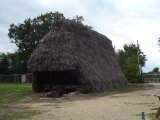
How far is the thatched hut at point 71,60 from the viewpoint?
102 ft

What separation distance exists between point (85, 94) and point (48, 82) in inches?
281

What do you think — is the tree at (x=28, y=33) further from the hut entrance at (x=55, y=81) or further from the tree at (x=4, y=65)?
the hut entrance at (x=55, y=81)

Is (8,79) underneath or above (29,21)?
underneath

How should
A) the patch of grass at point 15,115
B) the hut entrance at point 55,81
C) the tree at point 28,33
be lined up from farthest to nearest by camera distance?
the tree at point 28,33 < the hut entrance at point 55,81 < the patch of grass at point 15,115

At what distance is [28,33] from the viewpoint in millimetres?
72562

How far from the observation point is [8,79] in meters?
66.5

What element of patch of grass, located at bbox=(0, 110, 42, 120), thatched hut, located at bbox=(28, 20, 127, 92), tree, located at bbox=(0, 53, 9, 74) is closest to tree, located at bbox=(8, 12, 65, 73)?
tree, located at bbox=(0, 53, 9, 74)

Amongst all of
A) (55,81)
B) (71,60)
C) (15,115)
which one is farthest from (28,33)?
(15,115)

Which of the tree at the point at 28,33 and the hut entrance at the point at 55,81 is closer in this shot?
the hut entrance at the point at 55,81

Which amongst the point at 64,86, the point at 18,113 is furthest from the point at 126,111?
the point at 64,86

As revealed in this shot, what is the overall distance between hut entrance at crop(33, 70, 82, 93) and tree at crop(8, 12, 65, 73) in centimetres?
3392

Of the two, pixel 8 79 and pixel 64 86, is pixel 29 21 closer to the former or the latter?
pixel 8 79

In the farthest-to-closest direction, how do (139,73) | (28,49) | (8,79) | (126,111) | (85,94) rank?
(28,49) < (8,79) < (139,73) < (85,94) < (126,111)

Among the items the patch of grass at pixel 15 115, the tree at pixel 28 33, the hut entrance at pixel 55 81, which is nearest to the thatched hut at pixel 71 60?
the hut entrance at pixel 55 81
